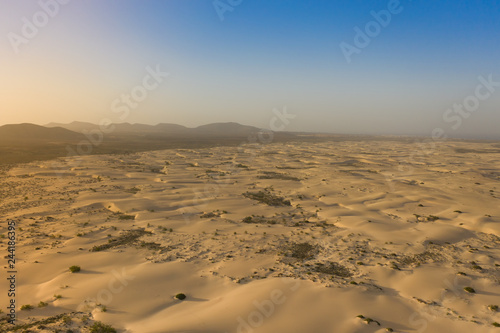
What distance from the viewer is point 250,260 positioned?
13.0 metres

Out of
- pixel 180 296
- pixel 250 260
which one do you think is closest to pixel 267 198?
pixel 250 260

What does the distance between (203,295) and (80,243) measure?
912cm

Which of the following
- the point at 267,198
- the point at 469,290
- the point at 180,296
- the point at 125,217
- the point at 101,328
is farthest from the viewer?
the point at 267,198

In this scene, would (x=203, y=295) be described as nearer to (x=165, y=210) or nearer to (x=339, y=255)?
(x=339, y=255)

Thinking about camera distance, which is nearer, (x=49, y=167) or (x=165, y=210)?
(x=165, y=210)

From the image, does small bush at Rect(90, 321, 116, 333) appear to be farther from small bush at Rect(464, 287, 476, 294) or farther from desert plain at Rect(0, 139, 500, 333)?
small bush at Rect(464, 287, 476, 294)

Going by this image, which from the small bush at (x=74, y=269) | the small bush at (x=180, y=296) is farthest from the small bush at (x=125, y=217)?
the small bush at (x=180, y=296)

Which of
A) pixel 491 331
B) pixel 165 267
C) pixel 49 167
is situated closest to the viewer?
pixel 491 331

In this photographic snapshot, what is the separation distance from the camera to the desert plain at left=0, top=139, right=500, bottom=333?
873 cm

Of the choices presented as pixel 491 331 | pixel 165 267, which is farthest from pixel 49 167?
pixel 491 331

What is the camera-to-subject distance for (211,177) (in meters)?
36.1

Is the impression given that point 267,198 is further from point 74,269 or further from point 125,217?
point 74,269

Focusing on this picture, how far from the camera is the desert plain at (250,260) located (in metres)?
8.73

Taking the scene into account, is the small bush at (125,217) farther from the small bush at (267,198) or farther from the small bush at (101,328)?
the small bush at (101,328)
